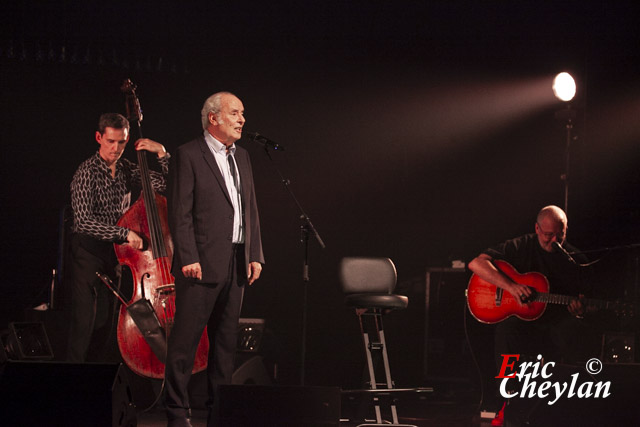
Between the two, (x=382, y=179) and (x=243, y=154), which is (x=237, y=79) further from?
(x=243, y=154)

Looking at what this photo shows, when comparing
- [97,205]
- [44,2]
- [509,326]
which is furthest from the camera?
[44,2]

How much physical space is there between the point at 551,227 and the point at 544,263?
0.26m

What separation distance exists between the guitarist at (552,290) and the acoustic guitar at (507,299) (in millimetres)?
35

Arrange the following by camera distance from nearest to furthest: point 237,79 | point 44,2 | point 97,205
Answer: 1. point 97,205
2. point 44,2
3. point 237,79

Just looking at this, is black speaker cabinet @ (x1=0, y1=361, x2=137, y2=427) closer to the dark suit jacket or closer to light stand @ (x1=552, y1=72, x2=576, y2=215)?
the dark suit jacket

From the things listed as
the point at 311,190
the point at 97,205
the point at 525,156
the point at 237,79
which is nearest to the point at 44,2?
the point at 237,79

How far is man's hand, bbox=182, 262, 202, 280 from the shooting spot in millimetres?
3594

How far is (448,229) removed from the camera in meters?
6.46

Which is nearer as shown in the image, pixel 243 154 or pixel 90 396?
pixel 90 396

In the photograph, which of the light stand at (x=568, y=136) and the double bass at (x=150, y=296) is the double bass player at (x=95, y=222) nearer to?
the double bass at (x=150, y=296)

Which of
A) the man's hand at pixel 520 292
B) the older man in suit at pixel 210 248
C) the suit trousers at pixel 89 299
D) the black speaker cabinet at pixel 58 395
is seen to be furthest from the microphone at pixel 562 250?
the black speaker cabinet at pixel 58 395

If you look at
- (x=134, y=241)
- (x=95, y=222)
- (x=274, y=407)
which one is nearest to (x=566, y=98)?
(x=134, y=241)

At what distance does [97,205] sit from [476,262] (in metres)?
2.57

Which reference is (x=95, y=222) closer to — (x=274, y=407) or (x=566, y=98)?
(x=274, y=407)
